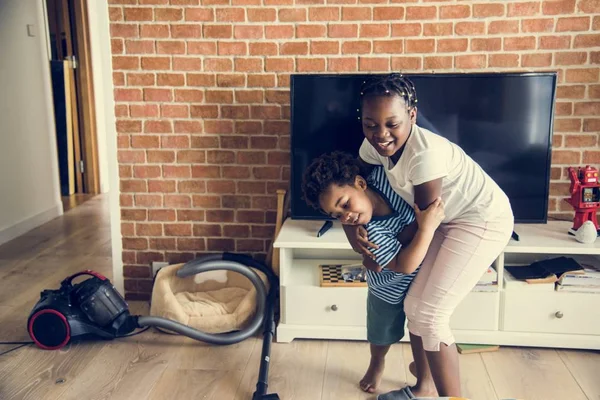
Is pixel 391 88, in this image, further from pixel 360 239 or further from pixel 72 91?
pixel 72 91

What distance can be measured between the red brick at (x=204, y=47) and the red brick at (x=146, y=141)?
44 centimetres

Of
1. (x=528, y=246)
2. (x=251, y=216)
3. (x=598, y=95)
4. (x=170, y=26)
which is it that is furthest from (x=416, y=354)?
(x=170, y=26)

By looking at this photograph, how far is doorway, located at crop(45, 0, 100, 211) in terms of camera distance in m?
5.06

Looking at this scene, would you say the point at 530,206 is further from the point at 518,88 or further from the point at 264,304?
the point at 264,304

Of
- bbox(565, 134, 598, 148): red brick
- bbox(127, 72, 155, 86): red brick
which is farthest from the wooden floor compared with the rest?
bbox(127, 72, 155, 86): red brick

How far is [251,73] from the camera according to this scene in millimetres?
2547

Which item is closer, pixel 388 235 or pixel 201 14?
pixel 388 235

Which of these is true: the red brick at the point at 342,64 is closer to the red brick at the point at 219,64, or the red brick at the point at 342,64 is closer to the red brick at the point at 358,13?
the red brick at the point at 358,13

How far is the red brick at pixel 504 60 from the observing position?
2.45 m

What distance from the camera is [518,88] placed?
226 centimetres

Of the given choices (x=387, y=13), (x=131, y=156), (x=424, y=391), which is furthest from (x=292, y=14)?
(x=424, y=391)

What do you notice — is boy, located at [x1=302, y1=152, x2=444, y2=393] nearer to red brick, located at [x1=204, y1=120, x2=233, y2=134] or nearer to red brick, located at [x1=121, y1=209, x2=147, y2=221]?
red brick, located at [x1=204, y1=120, x2=233, y2=134]

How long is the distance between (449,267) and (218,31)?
1.51 metres

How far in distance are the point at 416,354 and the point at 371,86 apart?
3.00 feet
